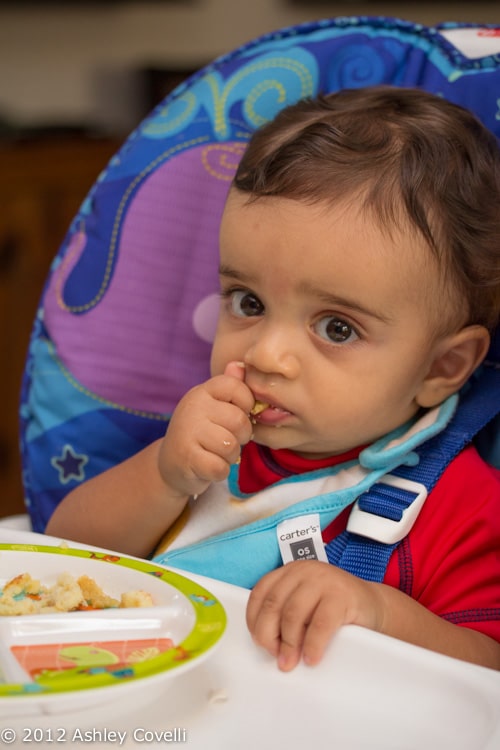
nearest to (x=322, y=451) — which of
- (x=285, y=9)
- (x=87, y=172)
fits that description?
(x=87, y=172)

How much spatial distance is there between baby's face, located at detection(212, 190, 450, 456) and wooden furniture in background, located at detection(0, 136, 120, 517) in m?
1.52

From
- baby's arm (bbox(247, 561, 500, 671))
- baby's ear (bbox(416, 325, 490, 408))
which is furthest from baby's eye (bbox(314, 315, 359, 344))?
baby's arm (bbox(247, 561, 500, 671))

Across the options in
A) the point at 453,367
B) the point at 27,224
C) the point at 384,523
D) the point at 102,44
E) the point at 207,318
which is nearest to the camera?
the point at 384,523

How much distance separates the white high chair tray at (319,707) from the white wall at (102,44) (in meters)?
2.19

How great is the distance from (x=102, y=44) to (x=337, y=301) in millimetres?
2087

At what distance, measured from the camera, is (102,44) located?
105 inches

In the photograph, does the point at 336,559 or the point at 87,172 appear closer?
the point at 336,559

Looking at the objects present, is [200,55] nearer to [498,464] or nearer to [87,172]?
[87,172]

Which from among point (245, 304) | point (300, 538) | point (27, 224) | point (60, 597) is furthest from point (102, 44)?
point (60, 597)

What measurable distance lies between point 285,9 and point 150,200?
1.71m

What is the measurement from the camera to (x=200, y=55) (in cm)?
264

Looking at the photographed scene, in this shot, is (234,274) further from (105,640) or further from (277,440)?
(105,640)

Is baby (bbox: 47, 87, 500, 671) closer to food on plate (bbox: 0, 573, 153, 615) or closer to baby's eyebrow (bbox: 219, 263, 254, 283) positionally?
baby's eyebrow (bbox: 219, 263, 254, 283)

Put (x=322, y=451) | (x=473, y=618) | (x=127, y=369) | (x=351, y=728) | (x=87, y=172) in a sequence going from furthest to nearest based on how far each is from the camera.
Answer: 1. (x=87, y=172)
2. (x=127, y=369)
3. (x=322, y=451)
4. (x=473, y=618)
5. (x=351, y=728)
